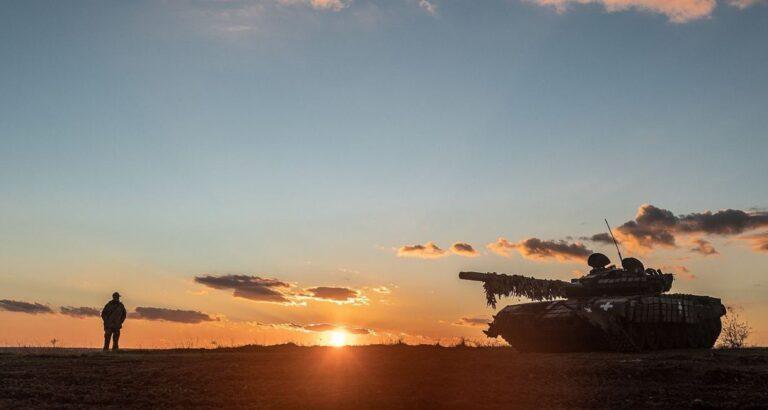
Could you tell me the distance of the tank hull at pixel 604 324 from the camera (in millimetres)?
22562

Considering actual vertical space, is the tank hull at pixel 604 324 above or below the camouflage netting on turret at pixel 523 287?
below

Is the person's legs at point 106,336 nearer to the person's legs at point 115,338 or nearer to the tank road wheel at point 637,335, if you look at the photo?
the person's legs at point 115,338

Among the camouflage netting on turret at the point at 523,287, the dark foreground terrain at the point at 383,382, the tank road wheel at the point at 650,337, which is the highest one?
the camouflage netting on turret at the point at 523,287

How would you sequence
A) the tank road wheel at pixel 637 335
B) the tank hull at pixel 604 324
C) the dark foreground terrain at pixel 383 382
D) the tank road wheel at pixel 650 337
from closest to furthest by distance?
1. the dark foreground terrain at pixel 383 382
2. the tank hull at pixel 604 324
3. the tank road wheel at pixel 637 335
4. the tank road wheel at pixel 650 337

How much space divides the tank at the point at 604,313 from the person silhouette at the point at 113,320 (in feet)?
42.3

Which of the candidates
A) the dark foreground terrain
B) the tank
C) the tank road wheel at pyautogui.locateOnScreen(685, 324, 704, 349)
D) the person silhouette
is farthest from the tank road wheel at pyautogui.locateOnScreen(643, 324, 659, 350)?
the person silhouette

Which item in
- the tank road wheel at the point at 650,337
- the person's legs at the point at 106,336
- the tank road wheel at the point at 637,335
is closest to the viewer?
the tank road wheel at the point at 637,335

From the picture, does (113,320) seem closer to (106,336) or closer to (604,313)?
(106,336)

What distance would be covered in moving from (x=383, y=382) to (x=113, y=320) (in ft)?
49.9

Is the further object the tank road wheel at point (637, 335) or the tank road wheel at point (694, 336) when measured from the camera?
the tank road wheel at point (694, 336)

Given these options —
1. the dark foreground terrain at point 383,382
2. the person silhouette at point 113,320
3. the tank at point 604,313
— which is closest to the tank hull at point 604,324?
Result: the tank at point 604,313

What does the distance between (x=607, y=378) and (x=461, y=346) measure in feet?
31.8

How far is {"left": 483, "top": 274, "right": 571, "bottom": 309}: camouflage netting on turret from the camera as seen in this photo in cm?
2611

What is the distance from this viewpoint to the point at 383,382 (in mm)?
13984
